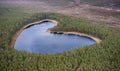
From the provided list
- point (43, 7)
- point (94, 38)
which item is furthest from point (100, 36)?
point (43, 7)

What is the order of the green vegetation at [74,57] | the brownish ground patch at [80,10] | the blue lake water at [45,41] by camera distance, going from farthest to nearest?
the brownish ground patch at [80,10]
the blue lake water at [45,41]
the green vegetation at [74,57]

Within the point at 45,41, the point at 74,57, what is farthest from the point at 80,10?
the point at 74,57

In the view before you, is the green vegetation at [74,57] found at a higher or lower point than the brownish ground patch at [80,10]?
lower

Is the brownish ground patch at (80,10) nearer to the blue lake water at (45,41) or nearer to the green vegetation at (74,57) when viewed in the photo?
the green vegetation at (74,57)

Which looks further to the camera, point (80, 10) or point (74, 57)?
point (80, 10)

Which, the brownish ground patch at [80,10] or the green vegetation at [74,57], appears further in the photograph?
the brownish ground patch at [80,10]

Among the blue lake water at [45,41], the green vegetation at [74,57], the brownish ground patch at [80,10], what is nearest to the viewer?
the green vegetation at [74,57]

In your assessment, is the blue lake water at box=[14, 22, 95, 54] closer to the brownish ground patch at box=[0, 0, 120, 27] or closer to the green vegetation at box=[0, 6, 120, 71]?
the green vegetation at box=[0, 6, 120, 71]

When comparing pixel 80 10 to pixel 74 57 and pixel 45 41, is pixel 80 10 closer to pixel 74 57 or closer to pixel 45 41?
pixel 45 41

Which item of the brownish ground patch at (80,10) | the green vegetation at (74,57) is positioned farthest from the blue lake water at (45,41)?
the brownish ground patch at (80,10)
